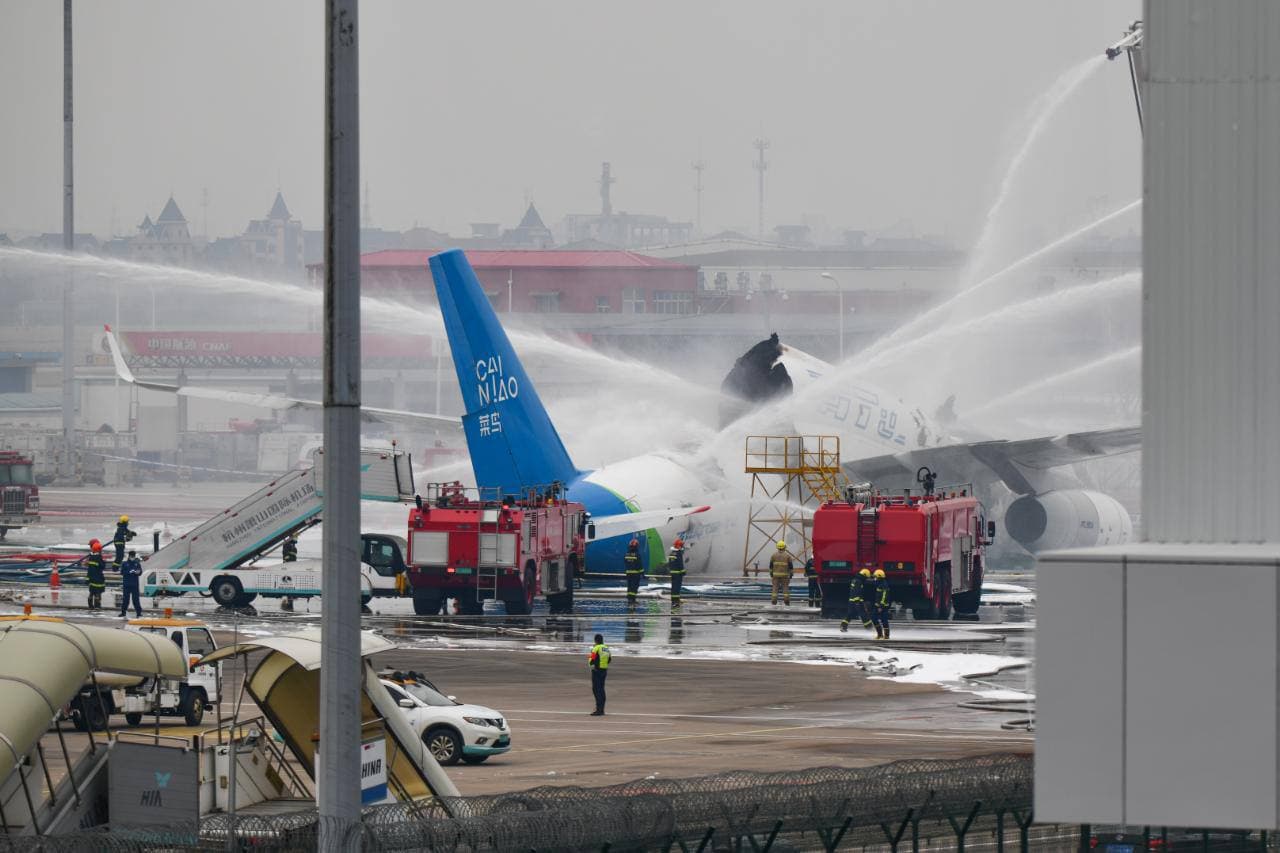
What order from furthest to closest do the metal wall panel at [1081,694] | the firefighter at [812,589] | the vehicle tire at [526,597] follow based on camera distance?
the firefighter at [812,589]
the vehicle tire at [526,597]
the metal wall panel at [1081,694]

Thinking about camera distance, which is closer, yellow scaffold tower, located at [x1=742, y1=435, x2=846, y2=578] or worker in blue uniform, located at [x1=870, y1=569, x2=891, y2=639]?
worker in blue uniform, located at [x1=870, y1=569, x2=891, y2=639]

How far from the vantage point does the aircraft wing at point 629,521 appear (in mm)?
57406

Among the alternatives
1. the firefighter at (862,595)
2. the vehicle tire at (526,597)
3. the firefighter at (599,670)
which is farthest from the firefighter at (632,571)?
the firefighter at (599,670)

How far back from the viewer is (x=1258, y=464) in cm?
1372

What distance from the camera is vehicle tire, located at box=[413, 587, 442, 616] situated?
1960 inches

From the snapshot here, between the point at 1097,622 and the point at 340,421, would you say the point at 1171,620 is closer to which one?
the point at 1097,622

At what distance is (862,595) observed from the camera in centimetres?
4791

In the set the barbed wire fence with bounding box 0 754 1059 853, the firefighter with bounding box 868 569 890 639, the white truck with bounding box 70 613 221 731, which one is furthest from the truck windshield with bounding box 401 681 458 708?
the firefighter with bounding box 868 569 890 639

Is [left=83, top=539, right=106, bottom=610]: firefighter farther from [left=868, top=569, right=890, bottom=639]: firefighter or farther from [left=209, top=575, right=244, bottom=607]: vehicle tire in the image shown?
[left=868, top=569, right=890, bottom=639]: firefighter

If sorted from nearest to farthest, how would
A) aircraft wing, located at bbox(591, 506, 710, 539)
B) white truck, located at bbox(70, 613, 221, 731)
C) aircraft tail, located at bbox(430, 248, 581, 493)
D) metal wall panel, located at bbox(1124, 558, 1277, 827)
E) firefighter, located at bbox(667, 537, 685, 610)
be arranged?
metal wall panel, located at bbox(1124, 558, 1277, 827) < white truck, located at bbox(70, 613, 221, 731) < firefighter, located at bbox(667, 537, 685, 610) < aircraft tail, located at bbox(430, 248, 581, 493) < aircraft wing, located at bbox(591, 506, 710, 539)

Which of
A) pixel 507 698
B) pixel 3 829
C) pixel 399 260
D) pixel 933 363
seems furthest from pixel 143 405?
pixel 3 829

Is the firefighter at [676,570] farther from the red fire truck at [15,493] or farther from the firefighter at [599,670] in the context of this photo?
the red fire truck at [15,493]

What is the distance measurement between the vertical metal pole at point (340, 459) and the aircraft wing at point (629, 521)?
43.3 metres

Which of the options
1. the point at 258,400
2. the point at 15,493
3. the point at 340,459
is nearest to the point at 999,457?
the point at 258,400
